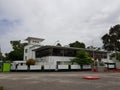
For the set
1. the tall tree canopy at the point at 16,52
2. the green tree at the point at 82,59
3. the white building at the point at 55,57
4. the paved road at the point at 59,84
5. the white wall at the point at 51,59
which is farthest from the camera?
the tall tree canopy at the point at 16,52

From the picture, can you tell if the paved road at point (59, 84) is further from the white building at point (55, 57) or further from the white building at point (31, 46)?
the white building at point (31, 46)

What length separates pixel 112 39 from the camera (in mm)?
54906

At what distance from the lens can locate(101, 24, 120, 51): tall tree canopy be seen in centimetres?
5448

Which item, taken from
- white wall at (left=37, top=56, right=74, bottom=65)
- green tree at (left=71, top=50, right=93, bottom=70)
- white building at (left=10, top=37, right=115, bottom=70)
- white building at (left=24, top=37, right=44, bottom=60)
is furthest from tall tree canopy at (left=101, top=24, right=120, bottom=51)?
white building at (left=24, top=37, right=44, bottom=60)

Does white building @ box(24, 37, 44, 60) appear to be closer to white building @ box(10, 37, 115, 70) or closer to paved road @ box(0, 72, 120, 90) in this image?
white building @ box(10, 37, 115, 70)

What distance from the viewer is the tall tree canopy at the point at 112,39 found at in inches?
2145

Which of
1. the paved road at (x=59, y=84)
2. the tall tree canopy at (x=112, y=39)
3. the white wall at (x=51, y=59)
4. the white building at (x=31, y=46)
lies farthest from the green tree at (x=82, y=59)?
the paved road at (x=59, y=84)

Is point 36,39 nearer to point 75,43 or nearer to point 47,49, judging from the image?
point 47,49

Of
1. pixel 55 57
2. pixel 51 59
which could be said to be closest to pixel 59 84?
pixel 51 59

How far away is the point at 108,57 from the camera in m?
55.9

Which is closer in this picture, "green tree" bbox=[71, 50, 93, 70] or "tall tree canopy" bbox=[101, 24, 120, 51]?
"green tree" bbox=[71, 50, 93, 70]

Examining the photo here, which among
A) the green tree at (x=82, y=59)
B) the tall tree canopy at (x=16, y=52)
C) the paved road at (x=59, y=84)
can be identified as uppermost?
the tall tree canopy at (x=16, y=52)

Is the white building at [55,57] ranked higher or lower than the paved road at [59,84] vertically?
higher

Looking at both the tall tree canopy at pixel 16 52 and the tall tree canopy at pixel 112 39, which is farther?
the tall tree canopy at pixel 16 52
